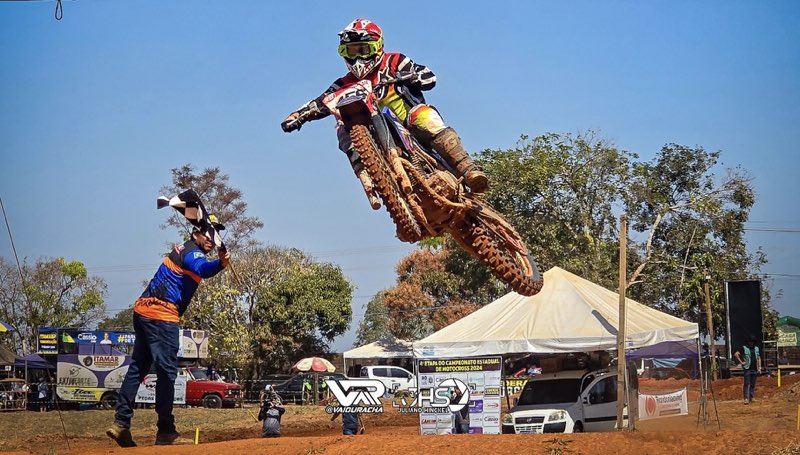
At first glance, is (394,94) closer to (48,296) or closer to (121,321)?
(48,296)

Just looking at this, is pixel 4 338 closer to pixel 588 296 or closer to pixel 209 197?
pixel 209 197

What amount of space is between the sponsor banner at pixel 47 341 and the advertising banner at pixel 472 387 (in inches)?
793

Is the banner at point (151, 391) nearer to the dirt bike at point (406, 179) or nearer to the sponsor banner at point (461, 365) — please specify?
the sponsor banner at point (461, 365)

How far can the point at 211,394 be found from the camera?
37.8 metres

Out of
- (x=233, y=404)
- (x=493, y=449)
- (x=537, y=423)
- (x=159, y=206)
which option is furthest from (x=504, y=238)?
(x=233, y=404)

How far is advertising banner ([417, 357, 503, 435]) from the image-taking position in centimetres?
2166

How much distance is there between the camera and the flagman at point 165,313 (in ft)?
41.8

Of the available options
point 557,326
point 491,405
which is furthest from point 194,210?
point 557,326

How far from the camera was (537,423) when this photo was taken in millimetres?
21938

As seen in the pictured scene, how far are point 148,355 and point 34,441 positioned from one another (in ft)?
27.7

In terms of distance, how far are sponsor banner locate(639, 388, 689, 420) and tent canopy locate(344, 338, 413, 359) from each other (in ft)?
61.6

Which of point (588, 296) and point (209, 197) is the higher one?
point (209, 197)

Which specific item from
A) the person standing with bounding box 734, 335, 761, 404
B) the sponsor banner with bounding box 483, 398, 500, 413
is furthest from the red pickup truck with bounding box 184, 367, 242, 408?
the person standing with bounding box 734, 335, 761, 404

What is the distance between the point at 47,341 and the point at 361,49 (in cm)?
2965
